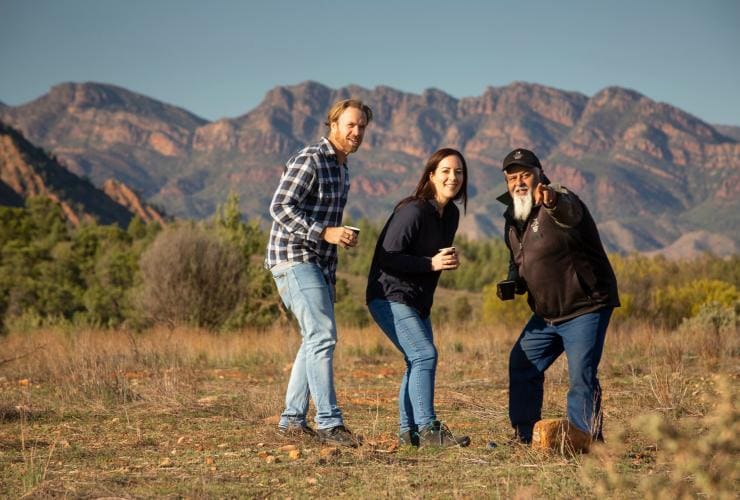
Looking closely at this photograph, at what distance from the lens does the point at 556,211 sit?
17.3ft

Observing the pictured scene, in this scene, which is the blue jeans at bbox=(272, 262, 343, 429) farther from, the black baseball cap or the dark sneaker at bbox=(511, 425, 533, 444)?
the black baseball cap

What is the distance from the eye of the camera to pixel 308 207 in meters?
5.87

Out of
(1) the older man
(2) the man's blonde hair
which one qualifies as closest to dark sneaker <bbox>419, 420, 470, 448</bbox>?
(1) the older man

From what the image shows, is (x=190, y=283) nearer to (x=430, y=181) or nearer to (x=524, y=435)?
(x=430, y=181)

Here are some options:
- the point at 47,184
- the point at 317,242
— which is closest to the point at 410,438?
the point at 317,242

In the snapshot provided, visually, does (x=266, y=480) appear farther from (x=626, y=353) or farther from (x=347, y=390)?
(x=626, y=353)

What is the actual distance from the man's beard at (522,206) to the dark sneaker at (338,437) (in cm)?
175

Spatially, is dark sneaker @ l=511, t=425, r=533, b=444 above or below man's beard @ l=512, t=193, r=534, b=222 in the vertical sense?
below

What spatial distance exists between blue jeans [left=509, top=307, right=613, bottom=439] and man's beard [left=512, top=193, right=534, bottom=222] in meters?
0.71

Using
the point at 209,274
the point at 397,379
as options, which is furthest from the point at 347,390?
the point at 209,274

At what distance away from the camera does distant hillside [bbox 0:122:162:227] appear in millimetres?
102938

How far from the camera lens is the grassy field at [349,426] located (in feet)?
14.4

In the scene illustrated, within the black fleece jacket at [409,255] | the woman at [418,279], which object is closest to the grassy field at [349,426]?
the woman at [418,279]

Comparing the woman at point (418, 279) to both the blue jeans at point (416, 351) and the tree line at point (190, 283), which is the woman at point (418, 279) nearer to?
the blue jeans at point (416, 351)
